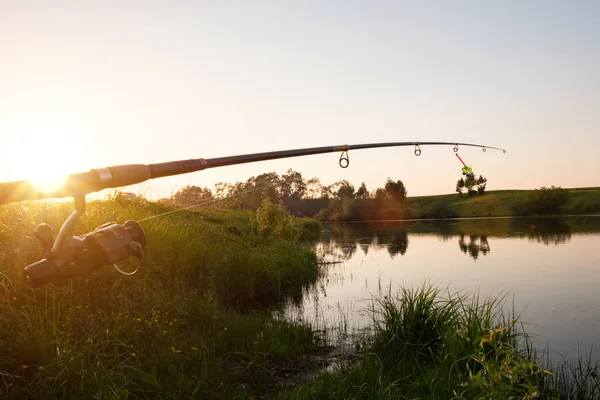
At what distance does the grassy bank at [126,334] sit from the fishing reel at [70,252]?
0.51 metres

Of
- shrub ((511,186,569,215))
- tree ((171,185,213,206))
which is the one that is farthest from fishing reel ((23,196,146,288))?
shrub ((511,186,569,215))

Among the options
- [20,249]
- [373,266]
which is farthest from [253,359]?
[373,266]

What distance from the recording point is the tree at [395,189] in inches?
4230

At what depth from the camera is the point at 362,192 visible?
Result: 111 meters

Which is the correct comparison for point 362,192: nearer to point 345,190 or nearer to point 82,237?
point 345,190

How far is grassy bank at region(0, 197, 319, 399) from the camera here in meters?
5.05

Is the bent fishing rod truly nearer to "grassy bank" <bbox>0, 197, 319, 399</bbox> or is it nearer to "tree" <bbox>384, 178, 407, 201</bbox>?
"grassy bank" <bbox>0, 197, 319, 399</bbox>

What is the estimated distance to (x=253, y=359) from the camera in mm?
7594

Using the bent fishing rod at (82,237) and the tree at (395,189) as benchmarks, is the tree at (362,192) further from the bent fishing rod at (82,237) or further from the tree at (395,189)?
the bent fishing rod at (82,237)

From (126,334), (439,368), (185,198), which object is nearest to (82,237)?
(126,334)

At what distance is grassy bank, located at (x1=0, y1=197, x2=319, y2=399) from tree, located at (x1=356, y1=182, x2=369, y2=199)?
94.3 metres

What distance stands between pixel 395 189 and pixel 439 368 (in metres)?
105

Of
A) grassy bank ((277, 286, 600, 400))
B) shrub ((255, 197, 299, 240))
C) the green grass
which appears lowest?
the green grass

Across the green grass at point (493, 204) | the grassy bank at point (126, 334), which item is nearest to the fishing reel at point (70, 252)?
the grassy bank at point (126, 334)
